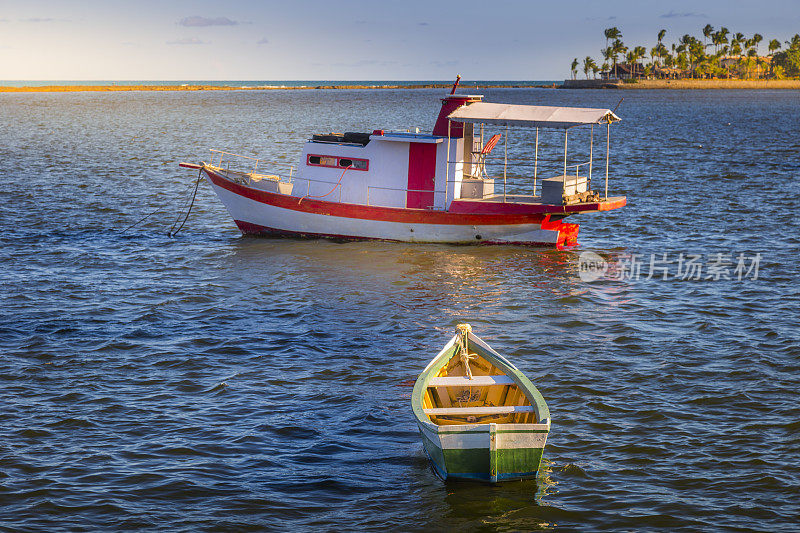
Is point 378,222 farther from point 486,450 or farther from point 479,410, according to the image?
point 486,450

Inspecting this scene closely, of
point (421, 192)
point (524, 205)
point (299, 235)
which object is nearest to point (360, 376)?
point (524, 205)

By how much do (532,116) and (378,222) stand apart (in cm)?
625

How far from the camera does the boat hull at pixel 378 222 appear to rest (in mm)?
26359

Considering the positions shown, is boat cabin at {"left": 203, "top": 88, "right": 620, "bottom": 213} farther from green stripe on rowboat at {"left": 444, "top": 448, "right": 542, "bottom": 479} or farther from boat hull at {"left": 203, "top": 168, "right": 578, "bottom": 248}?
green stripe on rowboat at {"left": 444, "top": 448, "right": 542, "bottom": 479}

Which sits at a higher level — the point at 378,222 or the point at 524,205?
the point at 524,205

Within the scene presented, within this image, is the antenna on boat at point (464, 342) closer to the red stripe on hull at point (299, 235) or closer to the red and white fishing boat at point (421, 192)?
the red and white fishing boat at point (421, 192)

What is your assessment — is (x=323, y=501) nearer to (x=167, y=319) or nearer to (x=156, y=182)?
(x=167, y=319)

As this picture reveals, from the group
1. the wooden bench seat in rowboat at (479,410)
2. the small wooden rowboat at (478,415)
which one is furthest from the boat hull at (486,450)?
the wooden bench seat in rowboat at (479,410)

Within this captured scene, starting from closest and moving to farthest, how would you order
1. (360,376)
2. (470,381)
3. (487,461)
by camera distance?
(487,461) → (470,381) → (360,376)

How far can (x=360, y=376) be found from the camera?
15.5 metres

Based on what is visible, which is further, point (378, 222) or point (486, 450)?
point (378, 222)

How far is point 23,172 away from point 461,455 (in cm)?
4386

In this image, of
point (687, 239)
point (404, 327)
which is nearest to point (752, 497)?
point (404, 327)

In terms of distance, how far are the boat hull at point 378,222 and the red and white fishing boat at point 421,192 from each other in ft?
0.11
